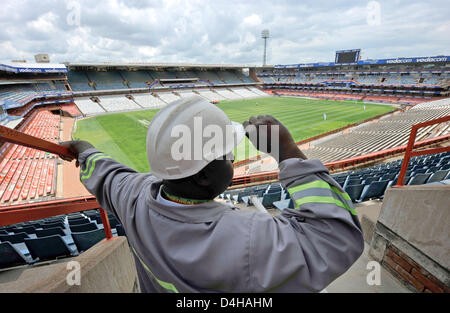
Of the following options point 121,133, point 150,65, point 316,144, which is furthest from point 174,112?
point 150,65

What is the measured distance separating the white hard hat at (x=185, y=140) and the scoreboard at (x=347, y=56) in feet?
196

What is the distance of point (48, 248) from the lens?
314cm

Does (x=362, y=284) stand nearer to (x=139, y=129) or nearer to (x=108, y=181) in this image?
(x=108, y=181)

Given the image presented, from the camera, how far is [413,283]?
7.05 feet

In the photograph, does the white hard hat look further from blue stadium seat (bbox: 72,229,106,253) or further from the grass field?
the grass field

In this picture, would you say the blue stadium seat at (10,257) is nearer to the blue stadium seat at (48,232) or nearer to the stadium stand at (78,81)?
the blue stadium seat at (48,232)

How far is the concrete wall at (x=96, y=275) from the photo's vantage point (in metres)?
1.25

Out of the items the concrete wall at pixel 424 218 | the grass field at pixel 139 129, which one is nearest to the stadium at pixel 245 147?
the concrete wall at pixel 424 218

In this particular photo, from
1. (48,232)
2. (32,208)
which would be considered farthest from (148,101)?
(32,208)

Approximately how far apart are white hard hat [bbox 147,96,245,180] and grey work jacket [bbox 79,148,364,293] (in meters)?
0.16

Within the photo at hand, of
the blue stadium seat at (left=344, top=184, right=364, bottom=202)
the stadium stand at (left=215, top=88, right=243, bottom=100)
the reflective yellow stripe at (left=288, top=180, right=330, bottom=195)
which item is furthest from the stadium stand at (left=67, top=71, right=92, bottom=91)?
the reflective yellow stripe at (left=288, top=180, right=330, bottom=195)

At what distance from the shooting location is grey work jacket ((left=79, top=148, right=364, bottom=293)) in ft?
2.43

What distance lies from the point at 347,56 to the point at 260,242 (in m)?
60.8
